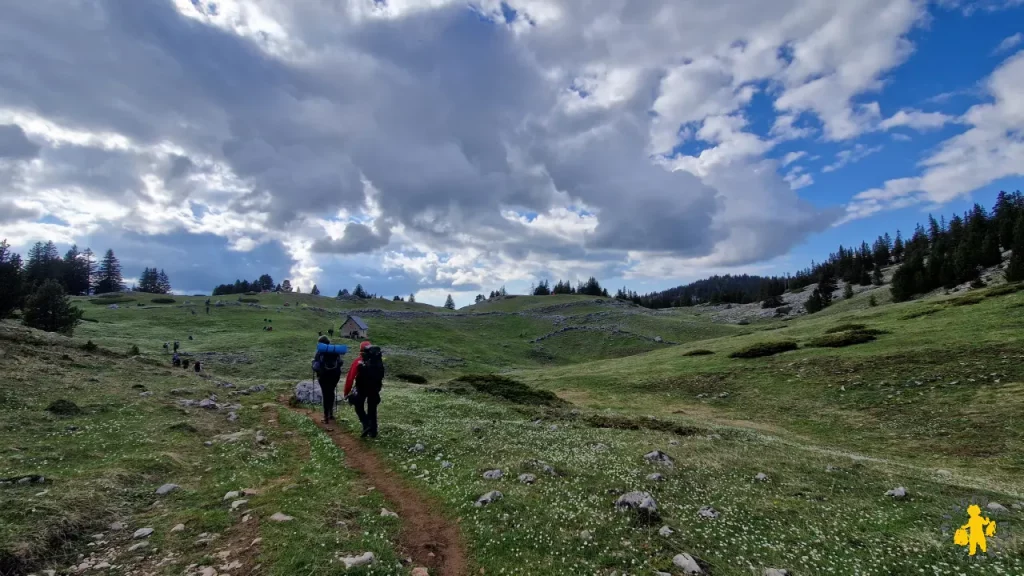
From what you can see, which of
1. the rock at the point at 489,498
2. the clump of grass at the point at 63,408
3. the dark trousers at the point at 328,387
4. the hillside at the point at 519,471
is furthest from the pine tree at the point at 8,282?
the rock at the point at 489,498

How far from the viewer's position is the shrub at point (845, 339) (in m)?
43.9

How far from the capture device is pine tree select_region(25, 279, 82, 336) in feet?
178

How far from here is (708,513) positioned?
11836mm

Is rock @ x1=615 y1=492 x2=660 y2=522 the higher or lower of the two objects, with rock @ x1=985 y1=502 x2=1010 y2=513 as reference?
higher

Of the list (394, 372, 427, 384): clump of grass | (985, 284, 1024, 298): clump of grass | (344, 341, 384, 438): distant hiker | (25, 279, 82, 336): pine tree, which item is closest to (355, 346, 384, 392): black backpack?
(344, 341, 384, 438): distant hiker

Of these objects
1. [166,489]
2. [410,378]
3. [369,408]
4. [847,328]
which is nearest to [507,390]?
[410,378]

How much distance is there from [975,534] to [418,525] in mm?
12590

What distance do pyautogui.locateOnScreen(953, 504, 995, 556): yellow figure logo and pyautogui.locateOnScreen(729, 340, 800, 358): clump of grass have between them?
40.1 metres

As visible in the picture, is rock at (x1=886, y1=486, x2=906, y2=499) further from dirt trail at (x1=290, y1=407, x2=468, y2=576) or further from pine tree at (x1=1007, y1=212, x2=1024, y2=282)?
pine tree at (x1=1007, y1=212, x2=1024, y2=282)

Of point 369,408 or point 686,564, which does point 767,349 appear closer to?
point 369,408

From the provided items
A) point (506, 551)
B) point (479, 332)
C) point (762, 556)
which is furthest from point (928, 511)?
point (479, 332)

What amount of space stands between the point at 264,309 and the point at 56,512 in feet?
415

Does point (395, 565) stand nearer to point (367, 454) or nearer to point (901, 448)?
point (367, 454)

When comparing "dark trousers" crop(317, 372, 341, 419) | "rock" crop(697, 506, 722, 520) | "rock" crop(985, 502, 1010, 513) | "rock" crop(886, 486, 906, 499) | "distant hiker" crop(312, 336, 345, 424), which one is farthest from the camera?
"dark trousers" crop(317, 372, 341, 419)
